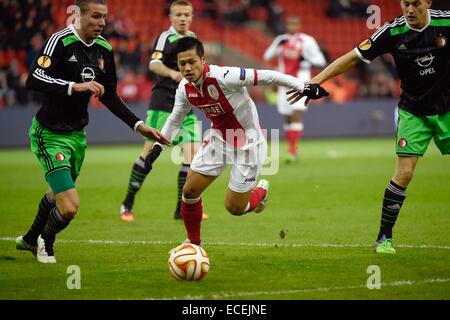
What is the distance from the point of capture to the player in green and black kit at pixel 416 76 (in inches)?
327

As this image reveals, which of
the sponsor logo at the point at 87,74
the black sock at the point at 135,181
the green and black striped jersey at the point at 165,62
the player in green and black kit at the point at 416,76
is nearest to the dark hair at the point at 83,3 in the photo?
the sponsor logo at the point at 87,74

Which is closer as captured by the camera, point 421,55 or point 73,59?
point 73,59

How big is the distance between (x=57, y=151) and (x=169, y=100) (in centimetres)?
384

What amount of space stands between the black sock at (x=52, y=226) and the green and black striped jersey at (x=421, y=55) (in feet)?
10.9

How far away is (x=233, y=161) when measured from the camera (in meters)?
Result: 8.43

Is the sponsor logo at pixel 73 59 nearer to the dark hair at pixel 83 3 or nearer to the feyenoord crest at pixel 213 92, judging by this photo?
the dark hair at pixel 83 3

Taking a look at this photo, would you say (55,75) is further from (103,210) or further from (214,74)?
(103,210)

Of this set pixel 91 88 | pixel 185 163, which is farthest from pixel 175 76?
pixel 91 88

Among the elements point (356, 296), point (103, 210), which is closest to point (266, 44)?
point (103, 210)

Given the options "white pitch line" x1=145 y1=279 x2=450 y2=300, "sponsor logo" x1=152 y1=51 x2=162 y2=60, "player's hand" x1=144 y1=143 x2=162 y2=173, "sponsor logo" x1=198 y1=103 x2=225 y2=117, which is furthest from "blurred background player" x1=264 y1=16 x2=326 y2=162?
"white pitch line" x1=145 y1=279 x2=450 y2=300

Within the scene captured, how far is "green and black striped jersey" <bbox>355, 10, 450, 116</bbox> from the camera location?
8312 millimetres

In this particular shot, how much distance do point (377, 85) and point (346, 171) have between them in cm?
1287

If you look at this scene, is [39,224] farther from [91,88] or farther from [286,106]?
[286,106]

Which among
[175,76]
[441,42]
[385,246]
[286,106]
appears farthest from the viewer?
[286,106]
